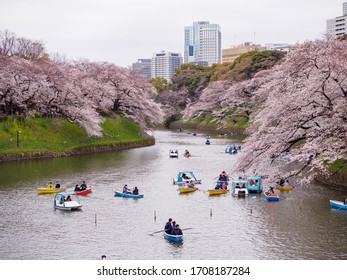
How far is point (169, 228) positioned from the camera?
88.9ft

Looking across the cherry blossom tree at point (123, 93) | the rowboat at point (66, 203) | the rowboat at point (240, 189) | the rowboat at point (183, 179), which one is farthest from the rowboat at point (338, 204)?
the cherry blossom tree at point (123, 93)

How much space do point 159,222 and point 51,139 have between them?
34566 mm

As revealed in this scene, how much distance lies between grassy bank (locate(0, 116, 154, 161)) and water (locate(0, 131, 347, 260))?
9.52 metres

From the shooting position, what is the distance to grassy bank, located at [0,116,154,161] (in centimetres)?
5675

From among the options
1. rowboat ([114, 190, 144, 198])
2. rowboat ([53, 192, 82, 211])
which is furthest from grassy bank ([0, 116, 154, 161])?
rowboat ([53, 192, 82, 211])

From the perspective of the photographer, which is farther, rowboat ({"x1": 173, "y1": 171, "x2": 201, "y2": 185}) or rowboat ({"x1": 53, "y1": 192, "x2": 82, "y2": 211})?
rowboat ({"x1": 173, "y1": 171, "x2": 201, "y2": 185})

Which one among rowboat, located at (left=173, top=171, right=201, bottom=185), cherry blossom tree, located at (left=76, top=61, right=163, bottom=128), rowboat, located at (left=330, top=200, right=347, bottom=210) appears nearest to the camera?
Answer: rowboat, located at (left=330, top=200, right=347, bottom=210)

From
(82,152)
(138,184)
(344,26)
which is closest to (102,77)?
(82,152)

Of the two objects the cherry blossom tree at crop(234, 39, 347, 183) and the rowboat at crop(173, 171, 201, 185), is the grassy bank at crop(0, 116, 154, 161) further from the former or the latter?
the cherry blossom tree at crop(234, 39, 347, 183)

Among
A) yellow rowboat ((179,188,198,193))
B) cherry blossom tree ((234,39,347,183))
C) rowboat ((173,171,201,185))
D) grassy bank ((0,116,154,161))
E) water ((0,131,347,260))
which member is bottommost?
water ((0,131,347,260))

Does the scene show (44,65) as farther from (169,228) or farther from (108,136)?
(169,228)

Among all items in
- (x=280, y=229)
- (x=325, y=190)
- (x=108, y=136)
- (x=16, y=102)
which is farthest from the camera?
(x=108, y=136)

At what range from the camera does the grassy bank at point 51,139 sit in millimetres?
56750

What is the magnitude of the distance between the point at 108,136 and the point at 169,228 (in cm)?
4593
